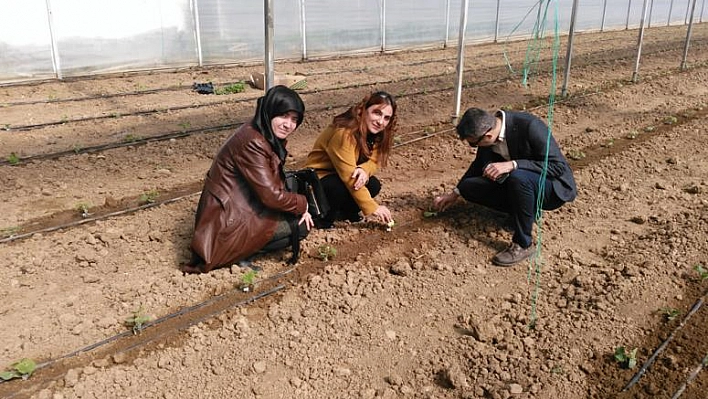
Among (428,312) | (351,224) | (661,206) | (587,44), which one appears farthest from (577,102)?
(587,44)

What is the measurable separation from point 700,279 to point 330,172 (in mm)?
2555

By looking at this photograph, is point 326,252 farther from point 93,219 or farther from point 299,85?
point 299,85

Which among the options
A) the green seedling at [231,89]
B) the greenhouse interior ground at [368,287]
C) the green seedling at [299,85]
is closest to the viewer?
the greenhouse interior ground at [368,287]

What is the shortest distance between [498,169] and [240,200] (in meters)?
1.68

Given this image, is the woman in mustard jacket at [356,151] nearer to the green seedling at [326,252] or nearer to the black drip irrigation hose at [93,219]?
the green seedling at [326,252]

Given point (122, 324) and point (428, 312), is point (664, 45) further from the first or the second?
point (122, 324)

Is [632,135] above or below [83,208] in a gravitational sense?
above

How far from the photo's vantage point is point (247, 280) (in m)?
3.68

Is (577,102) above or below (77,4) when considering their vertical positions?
below

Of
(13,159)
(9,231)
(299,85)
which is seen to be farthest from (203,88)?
(9,231)

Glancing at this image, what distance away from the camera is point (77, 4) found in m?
10.6

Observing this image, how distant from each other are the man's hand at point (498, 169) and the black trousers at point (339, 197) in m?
1.01

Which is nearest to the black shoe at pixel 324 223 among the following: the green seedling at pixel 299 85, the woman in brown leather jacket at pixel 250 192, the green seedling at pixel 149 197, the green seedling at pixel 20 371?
the woman in brown leather jacket at pixel 250 192

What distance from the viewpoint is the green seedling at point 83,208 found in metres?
4.78
